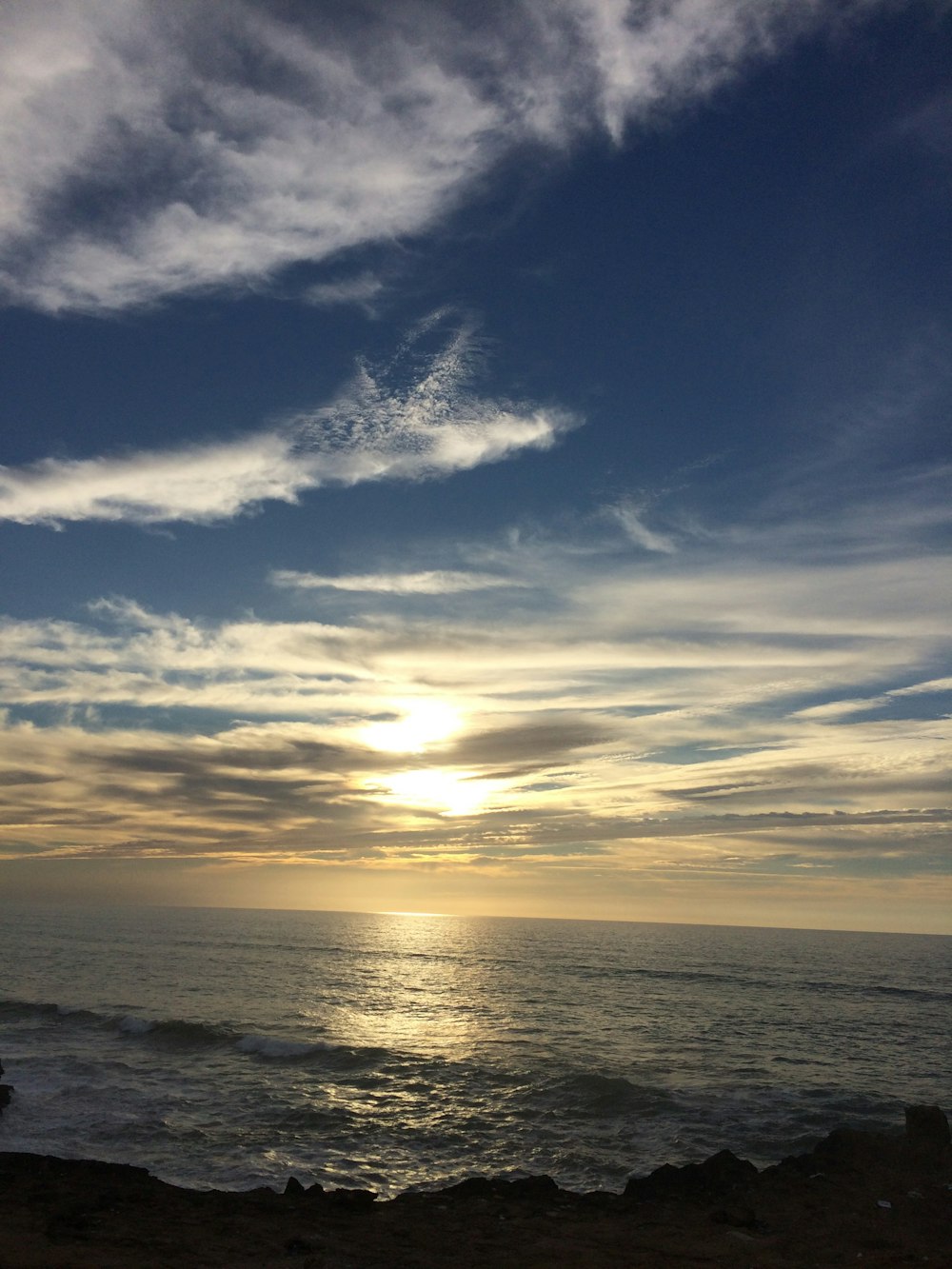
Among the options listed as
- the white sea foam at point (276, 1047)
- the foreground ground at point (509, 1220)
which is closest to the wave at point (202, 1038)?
the white sea foam at point (276, 1047)

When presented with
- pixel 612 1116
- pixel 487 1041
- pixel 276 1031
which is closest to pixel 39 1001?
pixel 276 1031

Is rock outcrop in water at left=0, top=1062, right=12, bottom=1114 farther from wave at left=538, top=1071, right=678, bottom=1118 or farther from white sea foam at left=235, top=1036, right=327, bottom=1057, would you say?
wave at left=538, top=1071, right=678, bottom=1118

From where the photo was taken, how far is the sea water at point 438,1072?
22719mm

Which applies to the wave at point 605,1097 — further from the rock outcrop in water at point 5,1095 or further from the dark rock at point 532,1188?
the rock outcrop in water at point 5,1095

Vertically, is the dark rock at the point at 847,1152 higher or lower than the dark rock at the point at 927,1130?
lower

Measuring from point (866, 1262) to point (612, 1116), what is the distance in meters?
13.8

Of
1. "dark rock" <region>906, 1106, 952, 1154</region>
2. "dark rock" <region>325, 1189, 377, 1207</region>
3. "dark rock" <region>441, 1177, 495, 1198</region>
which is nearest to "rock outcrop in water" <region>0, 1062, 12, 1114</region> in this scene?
"dark rock" <region>325, 1189, 377, 1207</region>

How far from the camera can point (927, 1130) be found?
2116 cm

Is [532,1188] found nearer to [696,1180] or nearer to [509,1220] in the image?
[509,1220]

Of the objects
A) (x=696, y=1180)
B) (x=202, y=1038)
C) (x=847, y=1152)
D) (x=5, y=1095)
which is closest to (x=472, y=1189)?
(x=696, y=1180)

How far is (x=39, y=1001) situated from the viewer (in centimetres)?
5144

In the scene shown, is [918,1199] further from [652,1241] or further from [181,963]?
[181,963]

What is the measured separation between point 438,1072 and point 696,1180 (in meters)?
17.8

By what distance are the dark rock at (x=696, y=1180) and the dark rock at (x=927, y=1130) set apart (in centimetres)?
528
